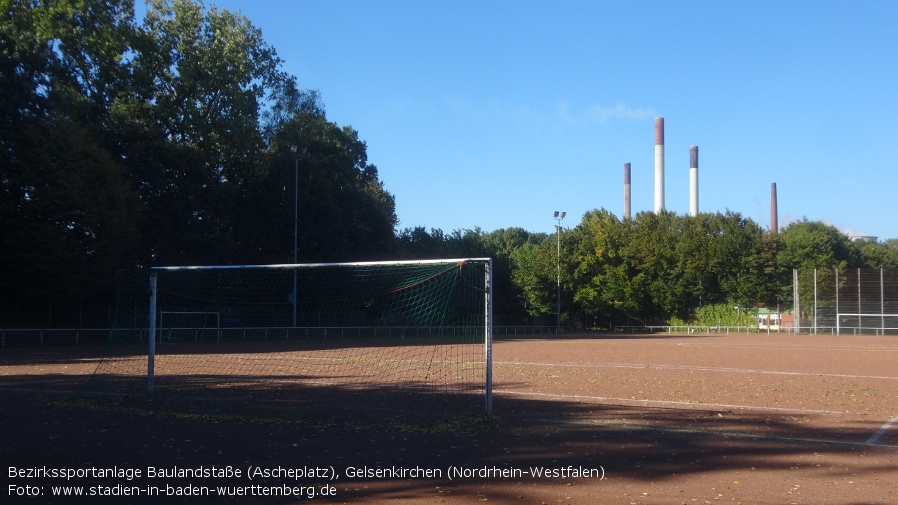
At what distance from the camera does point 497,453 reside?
8.07 m

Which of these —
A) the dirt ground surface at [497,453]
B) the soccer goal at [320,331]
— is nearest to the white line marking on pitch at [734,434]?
the dirt ground surface at [497,453]

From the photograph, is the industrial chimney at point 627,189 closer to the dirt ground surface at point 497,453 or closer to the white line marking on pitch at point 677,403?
the dirt ground surface at point 497,453

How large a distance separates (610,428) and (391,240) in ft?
136

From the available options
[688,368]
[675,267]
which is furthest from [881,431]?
[675,267]

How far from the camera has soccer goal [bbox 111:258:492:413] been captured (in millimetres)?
13730

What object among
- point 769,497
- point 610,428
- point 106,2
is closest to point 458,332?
point 106,2

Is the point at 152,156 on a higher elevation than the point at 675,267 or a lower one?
higher

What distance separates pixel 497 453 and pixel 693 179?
71.9 meters

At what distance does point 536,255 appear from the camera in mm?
60312

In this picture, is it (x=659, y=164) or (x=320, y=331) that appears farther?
(x=659, y=164)

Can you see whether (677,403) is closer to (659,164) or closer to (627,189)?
(659,164)

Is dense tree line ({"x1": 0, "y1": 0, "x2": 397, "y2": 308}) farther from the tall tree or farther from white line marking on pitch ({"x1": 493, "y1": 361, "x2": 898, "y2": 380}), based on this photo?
white line marking on pitch ({"x1": 493, "y1": 361, "x2": 898, "y2": 380})

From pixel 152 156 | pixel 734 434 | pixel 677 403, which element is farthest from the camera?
pixel 152 156

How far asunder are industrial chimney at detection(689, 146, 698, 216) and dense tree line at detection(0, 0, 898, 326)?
431 inches
